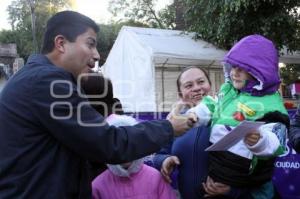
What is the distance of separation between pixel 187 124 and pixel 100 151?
1.46 feet

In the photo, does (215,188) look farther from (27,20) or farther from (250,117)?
(27,20)

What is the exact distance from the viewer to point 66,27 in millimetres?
2010

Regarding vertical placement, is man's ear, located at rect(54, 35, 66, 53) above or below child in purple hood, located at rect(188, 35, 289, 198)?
above

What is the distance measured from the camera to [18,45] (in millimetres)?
36438

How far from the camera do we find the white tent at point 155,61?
11828 mm

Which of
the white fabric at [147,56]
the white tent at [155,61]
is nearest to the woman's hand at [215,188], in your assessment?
the white fabric at [147,56]

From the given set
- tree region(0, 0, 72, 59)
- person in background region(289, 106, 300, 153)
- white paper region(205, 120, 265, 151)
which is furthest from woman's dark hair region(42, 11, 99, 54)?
tree region(0, 0, 72, 59)

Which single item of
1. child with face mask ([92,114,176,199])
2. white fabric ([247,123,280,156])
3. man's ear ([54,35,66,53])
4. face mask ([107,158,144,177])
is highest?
man's ear ([54,35,66,53])

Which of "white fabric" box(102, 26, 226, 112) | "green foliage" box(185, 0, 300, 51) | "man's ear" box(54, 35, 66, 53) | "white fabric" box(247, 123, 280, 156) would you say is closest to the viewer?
"white fabric" box(247, 123, 280, 156)

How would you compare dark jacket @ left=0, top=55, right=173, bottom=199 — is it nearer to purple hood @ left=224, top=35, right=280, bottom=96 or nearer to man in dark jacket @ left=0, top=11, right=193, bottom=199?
man in dark jacket @ left=0, top=11, right=193, bottom=199

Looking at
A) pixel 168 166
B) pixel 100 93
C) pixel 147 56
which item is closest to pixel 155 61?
pixel 147 56

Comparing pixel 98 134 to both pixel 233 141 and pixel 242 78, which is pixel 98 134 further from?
pixel 242 78

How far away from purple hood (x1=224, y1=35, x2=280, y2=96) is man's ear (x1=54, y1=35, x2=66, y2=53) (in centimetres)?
82

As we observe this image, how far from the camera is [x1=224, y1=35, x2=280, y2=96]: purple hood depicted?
2008 millimetres
